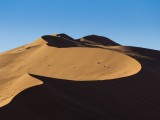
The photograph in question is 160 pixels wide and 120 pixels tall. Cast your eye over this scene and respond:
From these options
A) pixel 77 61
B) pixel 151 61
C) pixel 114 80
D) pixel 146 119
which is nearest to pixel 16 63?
pixel 77 61

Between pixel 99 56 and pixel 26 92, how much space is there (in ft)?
46.2

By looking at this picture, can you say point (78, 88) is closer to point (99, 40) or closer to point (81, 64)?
point (81, 64)

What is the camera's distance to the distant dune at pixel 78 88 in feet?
36.7

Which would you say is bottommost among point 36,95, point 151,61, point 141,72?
point 151,61

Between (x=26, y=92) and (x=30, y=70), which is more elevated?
(x=26, y=92)

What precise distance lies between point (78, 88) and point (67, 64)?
416 inches

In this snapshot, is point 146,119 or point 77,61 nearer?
point 146,119

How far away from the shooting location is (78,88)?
14719 mm

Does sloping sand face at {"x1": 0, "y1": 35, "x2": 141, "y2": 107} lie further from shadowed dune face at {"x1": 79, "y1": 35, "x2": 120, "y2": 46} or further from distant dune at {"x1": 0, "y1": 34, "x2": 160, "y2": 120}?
shadowed dune face at {"x1": 79, "y1": 35, "x2": 120, "y2": 46}

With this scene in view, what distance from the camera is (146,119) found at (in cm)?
1355

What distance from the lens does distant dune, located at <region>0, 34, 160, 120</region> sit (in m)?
11.2

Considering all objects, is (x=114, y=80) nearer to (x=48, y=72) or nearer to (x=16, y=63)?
(x=48, y=72)

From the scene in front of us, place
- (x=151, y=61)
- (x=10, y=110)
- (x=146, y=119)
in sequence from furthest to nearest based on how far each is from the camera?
(x=151, y=61) → (x=146, y=119) → (x=10, y=110)

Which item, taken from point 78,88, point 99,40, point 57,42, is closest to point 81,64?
point 57,42
